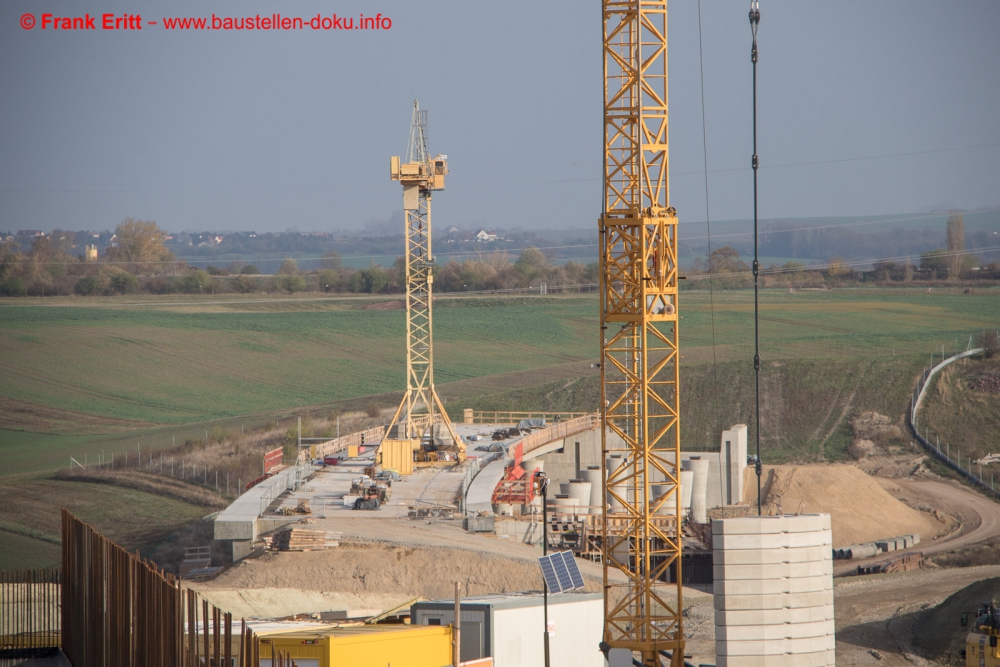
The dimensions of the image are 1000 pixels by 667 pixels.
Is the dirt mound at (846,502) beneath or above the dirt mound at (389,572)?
beneath

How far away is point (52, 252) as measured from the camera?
165750mm

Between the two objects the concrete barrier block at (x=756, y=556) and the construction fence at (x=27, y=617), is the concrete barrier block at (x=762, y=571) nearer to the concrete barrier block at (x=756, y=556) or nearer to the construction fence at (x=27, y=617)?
the concrete barrier block at (x=756, y=556)

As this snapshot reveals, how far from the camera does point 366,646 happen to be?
23.7 m

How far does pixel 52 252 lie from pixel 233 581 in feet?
459

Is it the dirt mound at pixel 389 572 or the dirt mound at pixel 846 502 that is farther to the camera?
the dirt mound at pixel 846 502

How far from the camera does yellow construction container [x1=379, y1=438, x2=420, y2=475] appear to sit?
2103 inches

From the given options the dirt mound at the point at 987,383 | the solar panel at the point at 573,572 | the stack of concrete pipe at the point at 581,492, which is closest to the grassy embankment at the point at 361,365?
the dirt mound at the point at 987,383

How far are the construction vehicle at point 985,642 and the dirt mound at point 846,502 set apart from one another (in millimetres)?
27643

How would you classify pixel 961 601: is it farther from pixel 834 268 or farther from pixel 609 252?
pixel 834 268

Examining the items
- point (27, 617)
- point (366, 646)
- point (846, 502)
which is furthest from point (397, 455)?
point (366, 646)

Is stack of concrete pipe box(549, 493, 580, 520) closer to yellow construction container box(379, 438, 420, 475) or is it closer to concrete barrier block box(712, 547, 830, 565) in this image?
yellow construction container box(379, 438, 420, 475)

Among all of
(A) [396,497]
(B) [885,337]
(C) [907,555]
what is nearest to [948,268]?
(B) [885,337]

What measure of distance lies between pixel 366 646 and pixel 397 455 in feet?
98.2

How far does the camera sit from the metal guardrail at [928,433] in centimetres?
7150
